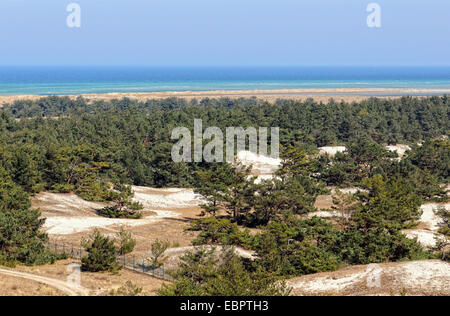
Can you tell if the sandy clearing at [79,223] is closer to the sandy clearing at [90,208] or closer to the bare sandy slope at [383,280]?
the sandy clearing at [90,208]

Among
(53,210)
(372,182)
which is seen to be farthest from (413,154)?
(53,210)

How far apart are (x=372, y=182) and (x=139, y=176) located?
34970 mm

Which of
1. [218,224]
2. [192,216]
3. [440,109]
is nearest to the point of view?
[218,224]

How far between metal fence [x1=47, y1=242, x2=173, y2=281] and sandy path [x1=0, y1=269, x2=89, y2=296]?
23.1 feet

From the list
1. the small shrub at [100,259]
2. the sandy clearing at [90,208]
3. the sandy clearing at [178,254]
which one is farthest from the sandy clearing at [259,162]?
the small shrub at [100,259]

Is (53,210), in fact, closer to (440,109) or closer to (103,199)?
(103,199)

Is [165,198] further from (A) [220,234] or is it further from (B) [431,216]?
(B) [431,216]

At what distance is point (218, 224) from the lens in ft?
143

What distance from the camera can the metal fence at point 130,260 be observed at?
36688 mm

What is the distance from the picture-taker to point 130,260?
40.2 m

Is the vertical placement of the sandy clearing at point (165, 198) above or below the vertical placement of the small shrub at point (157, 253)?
below

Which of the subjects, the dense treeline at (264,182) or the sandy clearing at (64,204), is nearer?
the dense treeline at (264,182)

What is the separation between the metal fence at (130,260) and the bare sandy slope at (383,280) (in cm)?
946

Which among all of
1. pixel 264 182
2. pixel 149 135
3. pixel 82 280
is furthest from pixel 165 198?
pixel 82 280
